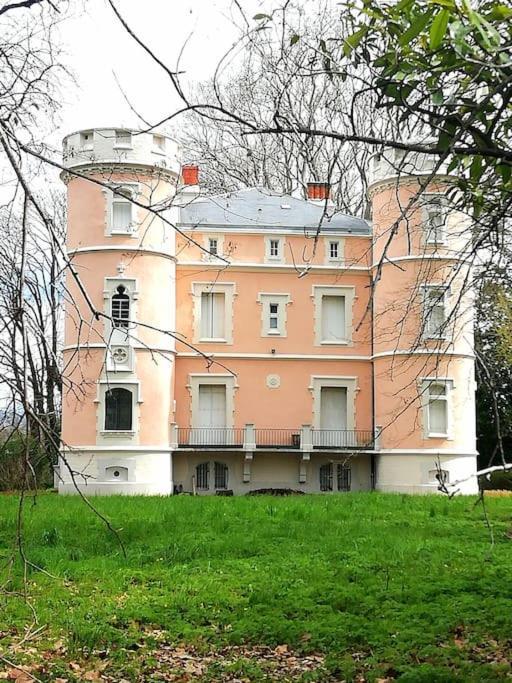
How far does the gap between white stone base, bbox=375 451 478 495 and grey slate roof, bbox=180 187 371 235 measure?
6.53 m

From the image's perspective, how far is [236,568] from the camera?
1102 cm

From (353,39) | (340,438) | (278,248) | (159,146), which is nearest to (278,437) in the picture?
(340,438)

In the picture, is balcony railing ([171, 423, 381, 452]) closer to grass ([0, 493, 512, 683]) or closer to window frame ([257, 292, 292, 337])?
window frame ([257, 292, 292, 337])

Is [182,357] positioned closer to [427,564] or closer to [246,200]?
[246,200]

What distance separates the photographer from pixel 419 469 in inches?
976

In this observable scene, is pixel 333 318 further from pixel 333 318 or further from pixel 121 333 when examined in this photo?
pixel 121 333

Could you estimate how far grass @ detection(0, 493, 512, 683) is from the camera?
7867 millimetres

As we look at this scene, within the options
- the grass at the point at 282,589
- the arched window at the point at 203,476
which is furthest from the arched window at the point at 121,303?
the grass at the point at 282,589

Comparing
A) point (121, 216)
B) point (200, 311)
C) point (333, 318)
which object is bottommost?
point (333, 318)

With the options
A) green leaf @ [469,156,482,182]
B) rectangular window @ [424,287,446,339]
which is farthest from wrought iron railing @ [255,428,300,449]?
green leaf @ [469,156,482,182]

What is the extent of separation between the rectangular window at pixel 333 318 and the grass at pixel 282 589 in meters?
12.2

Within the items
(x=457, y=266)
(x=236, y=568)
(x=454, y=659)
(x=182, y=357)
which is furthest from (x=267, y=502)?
(x=457, y=266)

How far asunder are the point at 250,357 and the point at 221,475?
3304 millimetres

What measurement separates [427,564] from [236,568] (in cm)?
215
